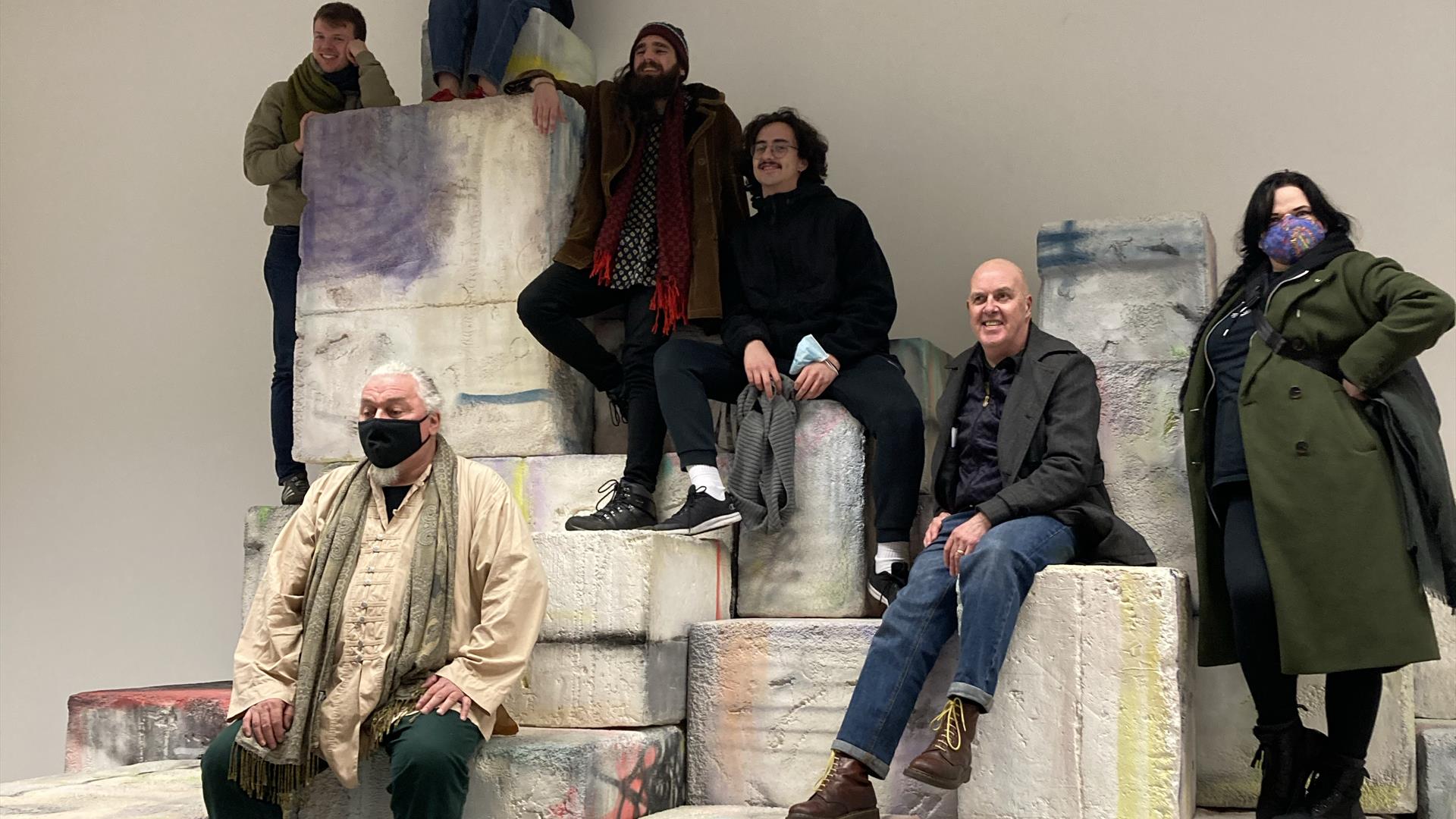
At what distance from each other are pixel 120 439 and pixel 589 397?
2.83 meters

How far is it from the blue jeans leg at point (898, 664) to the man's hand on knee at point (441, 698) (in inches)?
32.2

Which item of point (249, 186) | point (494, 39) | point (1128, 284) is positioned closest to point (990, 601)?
point (1128, 284)

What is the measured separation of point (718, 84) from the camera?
5.64 metres

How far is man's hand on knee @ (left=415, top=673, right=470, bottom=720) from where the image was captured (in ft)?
10.5

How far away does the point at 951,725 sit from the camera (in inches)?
123

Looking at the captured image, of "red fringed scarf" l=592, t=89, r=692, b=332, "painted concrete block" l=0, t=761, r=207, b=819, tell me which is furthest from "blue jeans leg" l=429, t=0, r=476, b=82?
"painted concrete block" l=0, t=761, r=207, b=819

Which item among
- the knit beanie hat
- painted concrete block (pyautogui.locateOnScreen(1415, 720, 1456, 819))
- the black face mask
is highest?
the knit beanie hat

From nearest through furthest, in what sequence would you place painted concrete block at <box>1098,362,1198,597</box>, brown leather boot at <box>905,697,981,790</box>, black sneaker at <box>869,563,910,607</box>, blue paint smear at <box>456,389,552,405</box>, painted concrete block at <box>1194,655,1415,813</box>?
brown leather boot at <box>905,697,981,790</box>, painted concrete block at <box>1194,655,1415,813</box>, painted concrete block at <box>1098,362,1198,597</box>, black sneaker at <box>869,563,910,607</box>, blue paint smear at <box>456,389,552,405</box>

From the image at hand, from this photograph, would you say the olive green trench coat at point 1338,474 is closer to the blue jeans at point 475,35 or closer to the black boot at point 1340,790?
the black boot at point 1340,790

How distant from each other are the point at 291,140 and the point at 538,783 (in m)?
2.68

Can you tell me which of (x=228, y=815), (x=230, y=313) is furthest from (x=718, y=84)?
(x=228, y=815)

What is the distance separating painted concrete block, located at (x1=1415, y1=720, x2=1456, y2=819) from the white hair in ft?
8.28

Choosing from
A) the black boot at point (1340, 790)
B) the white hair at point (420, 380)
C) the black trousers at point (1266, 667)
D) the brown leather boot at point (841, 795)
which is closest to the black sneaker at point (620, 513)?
the white hair at point (420, 380)

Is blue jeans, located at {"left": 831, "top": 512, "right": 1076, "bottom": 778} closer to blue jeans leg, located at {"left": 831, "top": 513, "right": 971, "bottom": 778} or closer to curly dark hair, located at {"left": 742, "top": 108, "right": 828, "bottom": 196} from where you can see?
blue jeans leg, located at {"left": 831, "top": 513, "right": 971, "bottom": 778}
